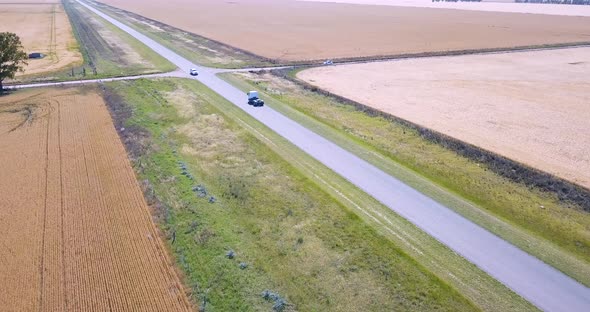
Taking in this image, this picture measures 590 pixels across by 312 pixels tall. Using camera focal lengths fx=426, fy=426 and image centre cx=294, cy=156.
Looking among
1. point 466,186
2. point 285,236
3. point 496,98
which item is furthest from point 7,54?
point 496,98

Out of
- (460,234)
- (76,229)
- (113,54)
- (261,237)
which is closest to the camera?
(460,234)

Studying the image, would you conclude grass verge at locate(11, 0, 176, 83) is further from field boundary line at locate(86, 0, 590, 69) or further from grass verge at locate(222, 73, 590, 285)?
grass verge at locate(222, 73, 590, 285)

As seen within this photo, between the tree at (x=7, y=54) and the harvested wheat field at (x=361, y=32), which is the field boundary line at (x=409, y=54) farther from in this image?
the tree at (x=7, y=54)

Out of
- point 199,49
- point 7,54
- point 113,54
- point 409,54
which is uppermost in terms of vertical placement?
point 409,54

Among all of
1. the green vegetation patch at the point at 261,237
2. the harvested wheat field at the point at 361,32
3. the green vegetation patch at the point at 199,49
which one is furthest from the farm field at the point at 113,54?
the green vegetation patch at the point at 261,237

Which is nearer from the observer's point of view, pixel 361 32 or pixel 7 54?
pixel 7 54

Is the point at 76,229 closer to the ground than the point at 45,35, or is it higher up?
closer to the ground

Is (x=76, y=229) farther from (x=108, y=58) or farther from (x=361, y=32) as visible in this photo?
(x=361, y=32)

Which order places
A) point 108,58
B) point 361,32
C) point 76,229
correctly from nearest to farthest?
point 76,229
point 108,58
point 361,32

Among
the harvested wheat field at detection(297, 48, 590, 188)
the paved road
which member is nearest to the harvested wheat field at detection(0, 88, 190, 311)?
the paved road
